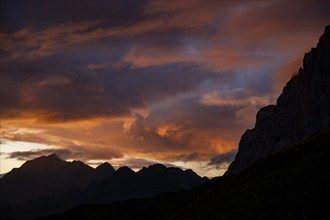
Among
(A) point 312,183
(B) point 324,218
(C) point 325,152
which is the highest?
(C) point 325,152

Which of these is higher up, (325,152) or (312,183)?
(325,152)

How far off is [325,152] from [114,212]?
308ft

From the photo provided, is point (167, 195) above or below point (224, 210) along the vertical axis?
above

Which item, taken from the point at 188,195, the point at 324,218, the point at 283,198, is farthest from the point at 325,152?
the point at 188,195

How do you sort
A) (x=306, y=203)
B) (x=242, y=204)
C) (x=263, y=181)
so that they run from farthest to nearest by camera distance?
(x=263, y=181) → (x=242, y=204) → (x=306, y=203)

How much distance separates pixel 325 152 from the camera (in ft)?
167

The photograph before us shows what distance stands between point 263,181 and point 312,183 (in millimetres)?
8742

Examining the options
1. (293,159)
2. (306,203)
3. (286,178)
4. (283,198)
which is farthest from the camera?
(293,159)

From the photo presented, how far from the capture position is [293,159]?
54.2 meters

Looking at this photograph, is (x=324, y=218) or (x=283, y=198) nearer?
(x=324, y=218)

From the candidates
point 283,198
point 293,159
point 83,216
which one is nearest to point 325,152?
point 293,159

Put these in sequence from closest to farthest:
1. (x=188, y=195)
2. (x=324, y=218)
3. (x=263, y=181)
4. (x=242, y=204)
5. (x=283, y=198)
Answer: (x=324, y=218) < (x=283, y=198) < (x=242, y=204) < (x=263, y=181) < (x=188, y=195)

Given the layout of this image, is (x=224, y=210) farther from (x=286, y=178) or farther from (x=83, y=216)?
(x=83, y=216)

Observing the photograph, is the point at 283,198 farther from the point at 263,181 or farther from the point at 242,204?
the point at 263,181
